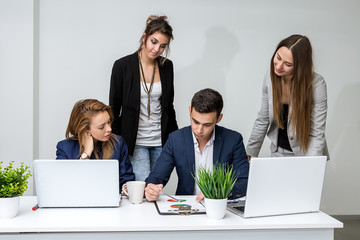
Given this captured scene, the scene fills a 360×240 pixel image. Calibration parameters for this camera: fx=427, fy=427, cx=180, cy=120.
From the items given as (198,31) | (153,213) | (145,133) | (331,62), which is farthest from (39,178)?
(331,62)

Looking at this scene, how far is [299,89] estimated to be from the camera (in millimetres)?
2420

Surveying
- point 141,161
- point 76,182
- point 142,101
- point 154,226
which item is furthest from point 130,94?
point 154,226

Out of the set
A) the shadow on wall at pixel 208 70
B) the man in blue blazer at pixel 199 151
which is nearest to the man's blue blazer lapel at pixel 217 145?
the man in blue blazer at pixel 199 151

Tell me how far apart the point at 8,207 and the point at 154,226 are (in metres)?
0.58

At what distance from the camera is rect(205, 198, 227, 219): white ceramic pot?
166 centimetres

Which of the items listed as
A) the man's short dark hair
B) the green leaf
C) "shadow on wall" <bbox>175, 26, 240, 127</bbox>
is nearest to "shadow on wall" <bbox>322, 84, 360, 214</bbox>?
"shadow on wall" <bbox>175, 26, 240, 127</bbox>

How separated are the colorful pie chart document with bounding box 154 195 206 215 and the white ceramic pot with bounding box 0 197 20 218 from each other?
0.57 metres

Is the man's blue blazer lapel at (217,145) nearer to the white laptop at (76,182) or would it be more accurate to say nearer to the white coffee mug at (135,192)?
the white coffee mug at (135,192)

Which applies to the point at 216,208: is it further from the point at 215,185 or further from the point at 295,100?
the point at 295,100

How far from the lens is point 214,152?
2.34m

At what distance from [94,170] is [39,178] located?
226 millimetres

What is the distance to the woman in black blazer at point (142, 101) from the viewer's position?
9.15 ft

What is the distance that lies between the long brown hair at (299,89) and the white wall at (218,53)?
1435 mm

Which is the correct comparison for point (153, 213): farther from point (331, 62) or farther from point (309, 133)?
point (331, 62)
